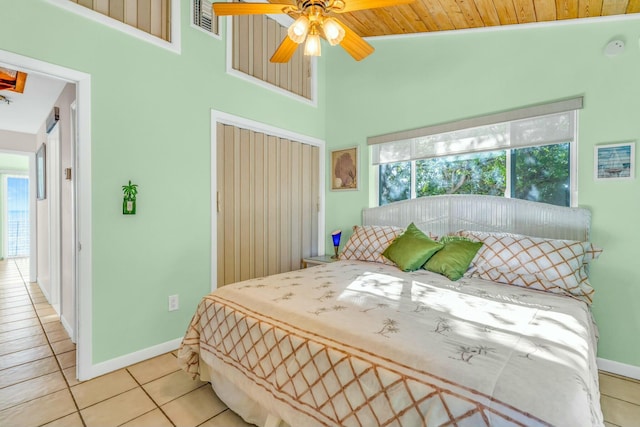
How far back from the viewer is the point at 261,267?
3.25 m

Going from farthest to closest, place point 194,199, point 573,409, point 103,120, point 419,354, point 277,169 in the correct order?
1. point 277,169
2. point 194,199
3. point 103,120
4. point 419,354
5. point 573,409

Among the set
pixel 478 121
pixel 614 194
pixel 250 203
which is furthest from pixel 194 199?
pixel 614 194

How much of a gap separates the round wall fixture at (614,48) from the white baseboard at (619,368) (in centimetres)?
223

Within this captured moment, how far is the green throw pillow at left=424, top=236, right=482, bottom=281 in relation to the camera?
7.30 ft

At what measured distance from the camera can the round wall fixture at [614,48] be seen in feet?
7.02

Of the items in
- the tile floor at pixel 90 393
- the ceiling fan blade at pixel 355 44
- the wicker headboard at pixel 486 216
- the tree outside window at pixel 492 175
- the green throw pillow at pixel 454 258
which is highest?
the ceiling fan blade at pixel 355 44

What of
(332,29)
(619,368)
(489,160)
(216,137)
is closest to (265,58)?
(216,137)

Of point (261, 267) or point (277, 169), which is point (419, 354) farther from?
point (277, 169)

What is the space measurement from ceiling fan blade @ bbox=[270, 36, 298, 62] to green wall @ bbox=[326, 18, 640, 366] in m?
1.53

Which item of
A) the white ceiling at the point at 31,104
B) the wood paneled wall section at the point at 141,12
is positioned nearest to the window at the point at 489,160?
the wood paneled wall section at the point at 141,12

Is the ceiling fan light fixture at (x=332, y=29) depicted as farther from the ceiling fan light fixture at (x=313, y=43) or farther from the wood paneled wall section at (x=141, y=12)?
the wood paneled wall section at (x=141, y=12)

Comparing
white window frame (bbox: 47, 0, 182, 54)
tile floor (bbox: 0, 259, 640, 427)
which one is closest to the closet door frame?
white window frame (bbox: 47, 0, 182, 54)

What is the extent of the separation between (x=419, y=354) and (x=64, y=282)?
339 centimetres

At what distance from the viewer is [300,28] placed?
5.79 ft
